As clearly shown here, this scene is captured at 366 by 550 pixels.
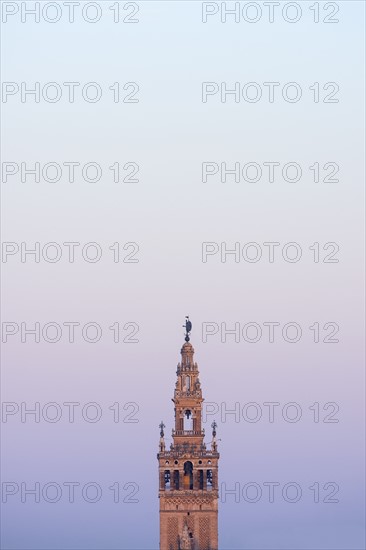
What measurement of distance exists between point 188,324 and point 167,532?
15.2m

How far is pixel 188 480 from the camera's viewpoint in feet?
281

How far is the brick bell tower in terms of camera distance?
84250mm

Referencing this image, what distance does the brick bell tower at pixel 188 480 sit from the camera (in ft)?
276

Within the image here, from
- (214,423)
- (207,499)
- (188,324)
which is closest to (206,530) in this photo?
(207,499)

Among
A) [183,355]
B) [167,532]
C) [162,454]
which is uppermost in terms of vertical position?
[183,355]

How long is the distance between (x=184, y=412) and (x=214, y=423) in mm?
2359

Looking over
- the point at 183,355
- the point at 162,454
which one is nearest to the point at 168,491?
the point at 162,454

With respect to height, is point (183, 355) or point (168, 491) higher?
point (183, 355)

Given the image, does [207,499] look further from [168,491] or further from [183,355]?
[183,355]

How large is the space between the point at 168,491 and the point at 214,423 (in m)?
5.99

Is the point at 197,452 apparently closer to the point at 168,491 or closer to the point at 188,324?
the point at 168,491

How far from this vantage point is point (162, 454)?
Answer: 8494cm

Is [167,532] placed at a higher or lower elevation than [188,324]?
lower

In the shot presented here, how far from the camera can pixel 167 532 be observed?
8425cm
